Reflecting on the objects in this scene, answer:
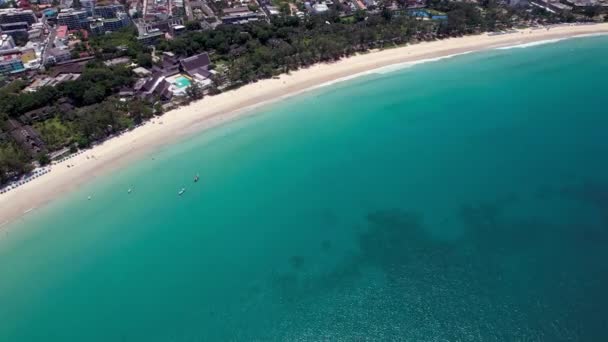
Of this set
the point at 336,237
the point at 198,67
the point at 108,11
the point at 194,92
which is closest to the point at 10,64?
the point at 108,11

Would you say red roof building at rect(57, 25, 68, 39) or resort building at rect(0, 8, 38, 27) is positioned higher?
resort building at rect(0, 8, 38, 27)

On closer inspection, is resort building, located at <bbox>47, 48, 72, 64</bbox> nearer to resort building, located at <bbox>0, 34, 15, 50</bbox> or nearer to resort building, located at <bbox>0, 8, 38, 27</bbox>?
resort building, located at <bbox>0, 34, 15, 50</bbox>

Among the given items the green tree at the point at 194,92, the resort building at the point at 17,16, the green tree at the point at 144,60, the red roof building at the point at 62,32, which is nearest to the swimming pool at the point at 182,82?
the green tree at the point at 194,92

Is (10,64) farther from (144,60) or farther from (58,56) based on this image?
(144,60)

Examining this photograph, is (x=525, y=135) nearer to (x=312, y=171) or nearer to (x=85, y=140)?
(x=312, y=171)

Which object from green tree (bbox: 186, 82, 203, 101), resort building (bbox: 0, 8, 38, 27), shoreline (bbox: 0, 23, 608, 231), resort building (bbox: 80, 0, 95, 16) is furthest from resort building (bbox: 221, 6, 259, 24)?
resort building (bbox: 0, 8, 38, 27)

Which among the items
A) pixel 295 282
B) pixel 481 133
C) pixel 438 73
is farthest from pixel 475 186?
pixel 438 73
